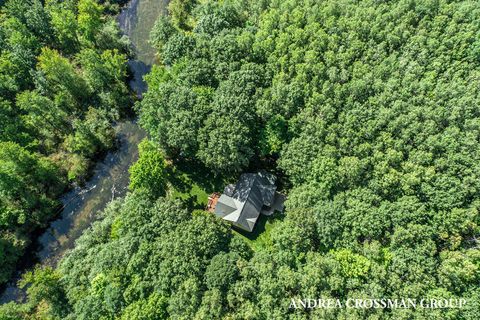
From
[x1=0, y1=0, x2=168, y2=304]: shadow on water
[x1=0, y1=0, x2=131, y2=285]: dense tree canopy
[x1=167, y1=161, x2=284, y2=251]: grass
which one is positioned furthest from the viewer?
[x1=0, y1=0, x2=131, y2=285]: dense tree canopy

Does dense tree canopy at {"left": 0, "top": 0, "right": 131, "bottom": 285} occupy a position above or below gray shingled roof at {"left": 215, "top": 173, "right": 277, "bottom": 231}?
above

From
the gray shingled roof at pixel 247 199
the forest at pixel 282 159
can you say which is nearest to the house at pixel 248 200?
the gray shingled roof at pixel 247 199

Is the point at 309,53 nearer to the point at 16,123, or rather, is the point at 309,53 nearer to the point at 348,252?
the point at 348,252

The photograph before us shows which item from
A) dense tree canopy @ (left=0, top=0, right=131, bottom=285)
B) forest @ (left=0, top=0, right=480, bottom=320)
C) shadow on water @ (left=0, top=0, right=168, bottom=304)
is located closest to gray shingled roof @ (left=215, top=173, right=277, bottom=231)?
forest @ (left=0, top=0, right=480, bottom=320)

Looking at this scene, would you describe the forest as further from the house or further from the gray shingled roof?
the gray shingled roof

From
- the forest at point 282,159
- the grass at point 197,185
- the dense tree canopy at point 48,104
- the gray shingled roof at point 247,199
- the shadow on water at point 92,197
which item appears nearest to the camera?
the forest at point 282,159

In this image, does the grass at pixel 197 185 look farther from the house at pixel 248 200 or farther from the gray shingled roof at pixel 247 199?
the gray shingled roof at pixel 247 199

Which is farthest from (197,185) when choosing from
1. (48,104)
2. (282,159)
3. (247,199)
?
(48,104)
